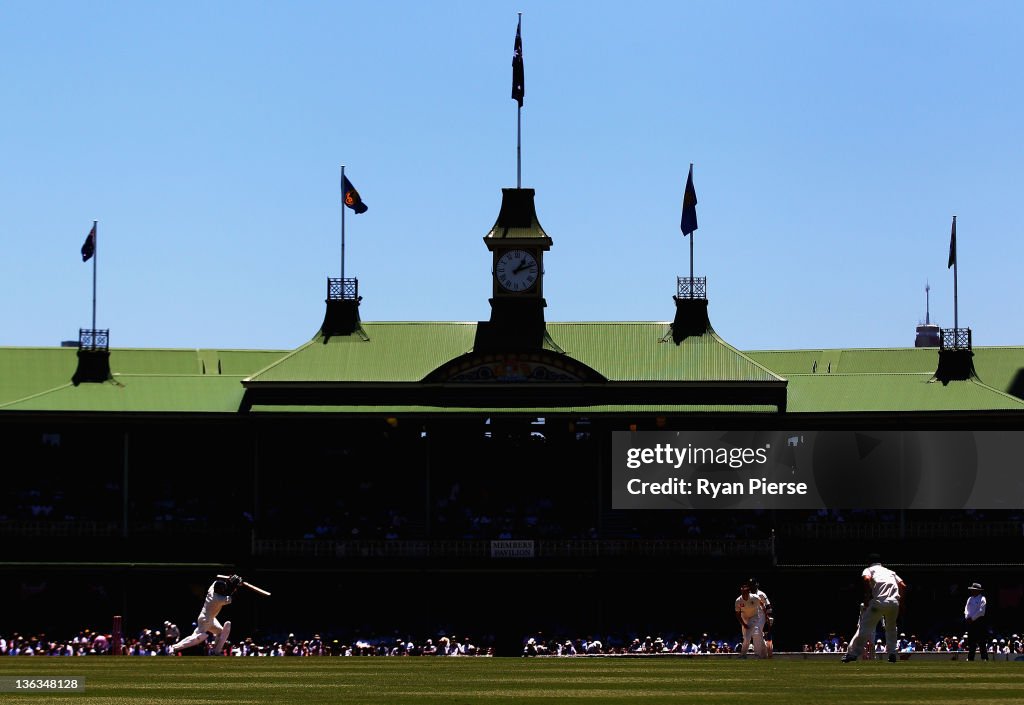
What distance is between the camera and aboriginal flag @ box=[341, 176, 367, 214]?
220 ft

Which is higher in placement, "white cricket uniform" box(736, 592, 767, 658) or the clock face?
the clock face

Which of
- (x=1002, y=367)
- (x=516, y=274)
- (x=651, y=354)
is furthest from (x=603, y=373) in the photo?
(x=1002, y=367)

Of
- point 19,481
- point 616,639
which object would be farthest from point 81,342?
point 616,639

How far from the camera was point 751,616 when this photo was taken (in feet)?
120

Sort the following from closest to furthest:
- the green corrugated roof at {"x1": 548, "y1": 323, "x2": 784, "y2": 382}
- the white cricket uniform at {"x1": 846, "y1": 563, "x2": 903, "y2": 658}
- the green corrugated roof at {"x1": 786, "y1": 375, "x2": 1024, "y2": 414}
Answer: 1. the white cricket uniform at {"x1": 846, "y1": 563, "x2": 903, "y2": 658}
2. the green corrugated roof at {"x1": 786, "y1": 375, "x2": 1024, "y2": 414}
3. the green corrugated roof at {"x1": 548, "y1": 323, "x2": 784, "y2": 382}

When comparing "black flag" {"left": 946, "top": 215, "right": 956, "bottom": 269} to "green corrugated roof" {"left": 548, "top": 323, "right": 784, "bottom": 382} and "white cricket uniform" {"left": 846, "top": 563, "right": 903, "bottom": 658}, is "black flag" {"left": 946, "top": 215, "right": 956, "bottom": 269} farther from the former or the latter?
"white cricket uniform" {"left": 846, "top": 563, "right": 903, "bottom": 658}

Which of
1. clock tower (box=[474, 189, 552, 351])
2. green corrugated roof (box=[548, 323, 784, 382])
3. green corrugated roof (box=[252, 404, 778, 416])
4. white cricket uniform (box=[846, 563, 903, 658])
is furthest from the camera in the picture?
clock tower (box=[474, 189, 552, 351])

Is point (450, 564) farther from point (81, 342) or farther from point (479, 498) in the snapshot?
point (81, 342)

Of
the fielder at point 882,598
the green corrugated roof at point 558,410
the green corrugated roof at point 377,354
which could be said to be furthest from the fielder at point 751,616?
the green corrugated roof at point 377,354

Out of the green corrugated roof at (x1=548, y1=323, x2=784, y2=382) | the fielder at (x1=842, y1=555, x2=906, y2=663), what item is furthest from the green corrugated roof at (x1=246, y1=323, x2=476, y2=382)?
the fielder at (x1=842, y1=555, x2=906, y2=663)

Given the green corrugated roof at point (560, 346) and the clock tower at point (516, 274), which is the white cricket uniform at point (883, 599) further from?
the clock tower at point (516, 274)

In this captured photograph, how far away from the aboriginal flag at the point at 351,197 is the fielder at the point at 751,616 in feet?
107

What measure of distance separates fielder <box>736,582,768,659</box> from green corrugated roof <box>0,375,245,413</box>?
27.8m

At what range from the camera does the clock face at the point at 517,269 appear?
65.3m
